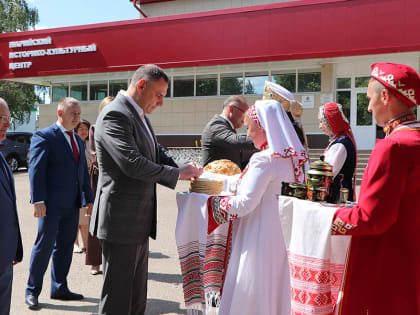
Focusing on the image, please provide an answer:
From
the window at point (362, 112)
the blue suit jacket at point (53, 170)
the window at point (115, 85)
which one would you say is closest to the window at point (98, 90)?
the window at point (115, 85)

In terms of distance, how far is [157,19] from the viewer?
1678 centimetres

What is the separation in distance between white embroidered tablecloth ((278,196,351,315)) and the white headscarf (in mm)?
495

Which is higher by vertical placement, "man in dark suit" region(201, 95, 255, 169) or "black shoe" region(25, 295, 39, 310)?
"man in dark suit" region(201, 95, 255, 169)

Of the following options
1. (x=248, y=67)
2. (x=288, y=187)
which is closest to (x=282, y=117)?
(x=288, y=187)

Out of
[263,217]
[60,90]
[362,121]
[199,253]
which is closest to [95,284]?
[199,253]

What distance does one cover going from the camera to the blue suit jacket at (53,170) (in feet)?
13.3

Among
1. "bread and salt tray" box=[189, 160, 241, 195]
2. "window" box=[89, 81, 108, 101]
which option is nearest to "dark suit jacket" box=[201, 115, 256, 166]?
"bread and salt tray" box=[189, 160, 241, 195]

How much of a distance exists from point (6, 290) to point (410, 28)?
48.6 feet

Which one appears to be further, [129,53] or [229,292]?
[129,53]

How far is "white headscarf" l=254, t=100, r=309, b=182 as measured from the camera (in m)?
2.60

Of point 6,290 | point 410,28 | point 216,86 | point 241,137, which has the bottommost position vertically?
point 6,290

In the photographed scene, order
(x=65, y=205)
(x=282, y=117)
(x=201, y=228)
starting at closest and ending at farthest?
1. (x=282, y=117)
2. (x=201, y=228)
3. (x=65, y=205)

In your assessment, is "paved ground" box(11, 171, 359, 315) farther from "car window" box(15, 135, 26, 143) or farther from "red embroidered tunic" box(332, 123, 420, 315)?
"car window" box(15, 135, 26, 143)

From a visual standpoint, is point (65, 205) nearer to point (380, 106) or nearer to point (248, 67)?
point (380, 106)
